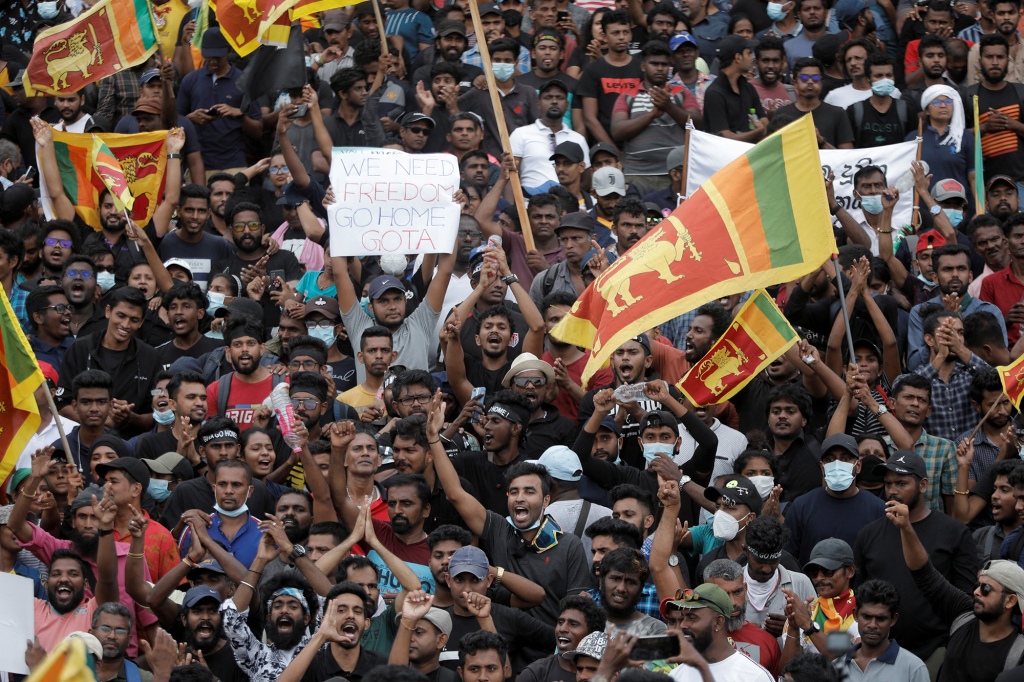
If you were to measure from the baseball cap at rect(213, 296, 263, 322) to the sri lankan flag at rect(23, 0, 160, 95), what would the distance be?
350cm

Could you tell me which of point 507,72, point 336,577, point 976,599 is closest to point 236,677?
point 336,577

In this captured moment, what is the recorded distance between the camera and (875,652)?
9438 millimetres

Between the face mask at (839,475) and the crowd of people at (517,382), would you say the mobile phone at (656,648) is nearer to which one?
the crowd of people at (517,382)

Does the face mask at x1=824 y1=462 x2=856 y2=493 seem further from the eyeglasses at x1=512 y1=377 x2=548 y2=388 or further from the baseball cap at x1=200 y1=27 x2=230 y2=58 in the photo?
the baseball cap at x1=200 y1=27 x2=230 y2=58

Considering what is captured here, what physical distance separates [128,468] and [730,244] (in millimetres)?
3788

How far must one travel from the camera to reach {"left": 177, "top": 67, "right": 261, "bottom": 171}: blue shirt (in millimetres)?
16750

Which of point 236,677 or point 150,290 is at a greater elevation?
point 236,677

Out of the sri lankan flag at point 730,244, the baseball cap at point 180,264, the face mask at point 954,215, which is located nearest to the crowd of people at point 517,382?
the face mask at point 954,215

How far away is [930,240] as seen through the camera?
1436 centimetres

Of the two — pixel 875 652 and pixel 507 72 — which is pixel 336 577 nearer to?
pixel 875 652

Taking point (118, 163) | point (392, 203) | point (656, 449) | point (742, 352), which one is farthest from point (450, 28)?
point (656, 449)

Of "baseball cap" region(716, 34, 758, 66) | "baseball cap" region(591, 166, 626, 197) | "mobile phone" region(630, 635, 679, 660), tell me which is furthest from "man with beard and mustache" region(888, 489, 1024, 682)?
"baseball cap" region(716, 34, 758, 66)

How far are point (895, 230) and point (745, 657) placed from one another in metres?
6.83

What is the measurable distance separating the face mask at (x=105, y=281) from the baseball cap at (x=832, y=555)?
6828 millimetres
